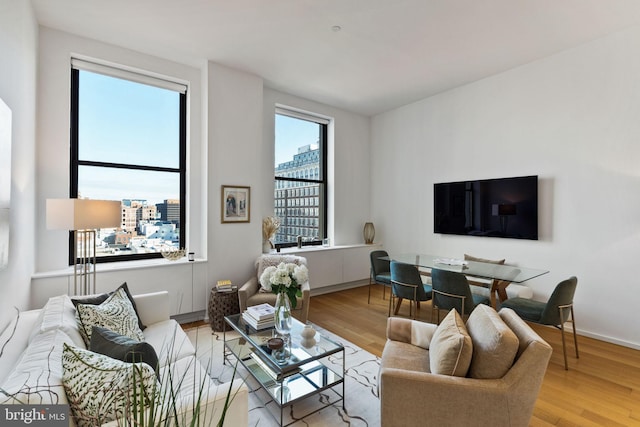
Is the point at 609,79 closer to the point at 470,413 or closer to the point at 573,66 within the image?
the point at 573,66

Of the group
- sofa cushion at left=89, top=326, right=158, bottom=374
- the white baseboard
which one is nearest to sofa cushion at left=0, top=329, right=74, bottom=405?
sofa cushion at left=89, top=326, right=158, bottom=374

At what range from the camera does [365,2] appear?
A: 270cm

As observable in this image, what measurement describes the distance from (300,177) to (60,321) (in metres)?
3.93

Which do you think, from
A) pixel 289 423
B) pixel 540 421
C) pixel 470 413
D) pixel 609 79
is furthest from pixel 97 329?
pixel 609 79

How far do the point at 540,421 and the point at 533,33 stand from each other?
3548 mm

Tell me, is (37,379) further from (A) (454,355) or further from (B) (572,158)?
(B) (572,158)

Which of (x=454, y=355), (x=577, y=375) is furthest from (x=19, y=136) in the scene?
(x=577, y=375)

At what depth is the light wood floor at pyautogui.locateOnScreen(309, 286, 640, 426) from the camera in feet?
6.75

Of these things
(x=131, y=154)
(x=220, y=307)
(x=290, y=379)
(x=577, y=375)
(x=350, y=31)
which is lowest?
(x=577, y=375)

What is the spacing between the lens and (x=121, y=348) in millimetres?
1425

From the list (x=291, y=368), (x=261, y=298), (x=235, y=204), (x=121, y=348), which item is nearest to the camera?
(x=121, y=348)

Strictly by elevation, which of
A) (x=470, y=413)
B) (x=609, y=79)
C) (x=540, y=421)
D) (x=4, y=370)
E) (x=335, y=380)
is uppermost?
(x=609, y=79)

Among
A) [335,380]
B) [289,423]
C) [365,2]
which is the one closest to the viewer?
[289,423]

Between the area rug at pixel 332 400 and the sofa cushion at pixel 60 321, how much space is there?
2.34 ft
